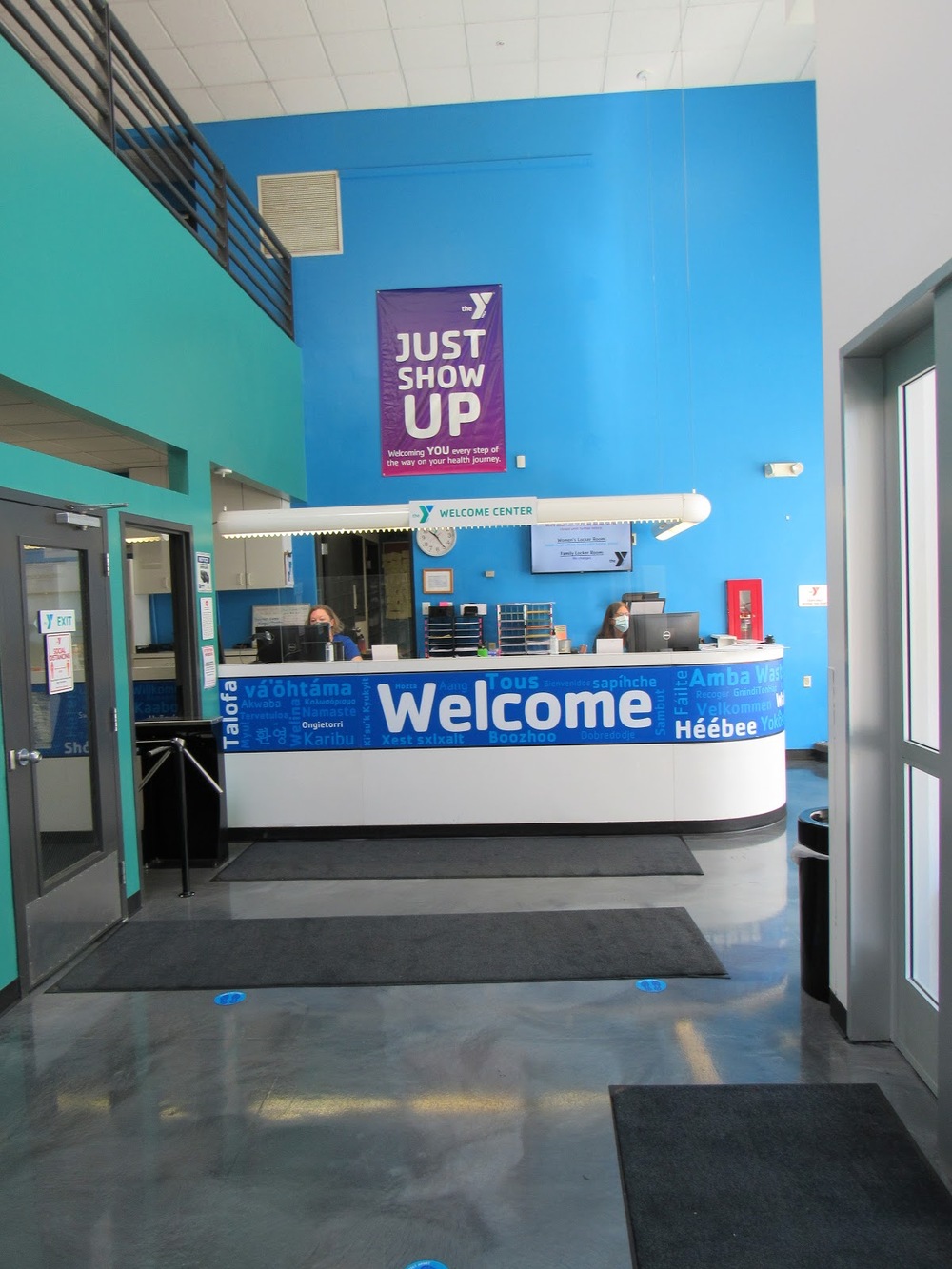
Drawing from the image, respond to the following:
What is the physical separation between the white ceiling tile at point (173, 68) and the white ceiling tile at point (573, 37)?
3157mm

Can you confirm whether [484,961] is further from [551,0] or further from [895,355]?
[551,0]

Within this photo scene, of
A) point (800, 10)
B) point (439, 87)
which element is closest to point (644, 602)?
point (800, 10)

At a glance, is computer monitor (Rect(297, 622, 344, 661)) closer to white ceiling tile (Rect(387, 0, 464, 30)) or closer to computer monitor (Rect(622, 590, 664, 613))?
computer monitor (Rect(622, 590, 664, 613))

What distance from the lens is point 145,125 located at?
332 inches

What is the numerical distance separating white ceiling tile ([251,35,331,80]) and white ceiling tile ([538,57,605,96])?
78.7 inches

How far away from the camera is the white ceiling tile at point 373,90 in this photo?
25.5ft

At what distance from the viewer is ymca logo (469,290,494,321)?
26.3 feet

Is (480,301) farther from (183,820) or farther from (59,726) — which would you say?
(59,726)

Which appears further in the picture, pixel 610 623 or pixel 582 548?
pixel 582 548

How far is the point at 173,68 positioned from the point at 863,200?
282 inches

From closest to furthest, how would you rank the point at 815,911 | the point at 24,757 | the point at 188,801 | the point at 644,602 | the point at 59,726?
the point at 815,911 < the point at 24,757 < the point at 59,726 < the point at 188,801 < the point at 644,602

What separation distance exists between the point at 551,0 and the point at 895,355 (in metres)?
5.91

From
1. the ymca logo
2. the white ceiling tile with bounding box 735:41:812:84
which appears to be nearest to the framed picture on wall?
the ymca logo

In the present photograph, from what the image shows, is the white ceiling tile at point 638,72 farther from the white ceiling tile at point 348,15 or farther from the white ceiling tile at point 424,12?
the white ceiling tile at point 348,15
